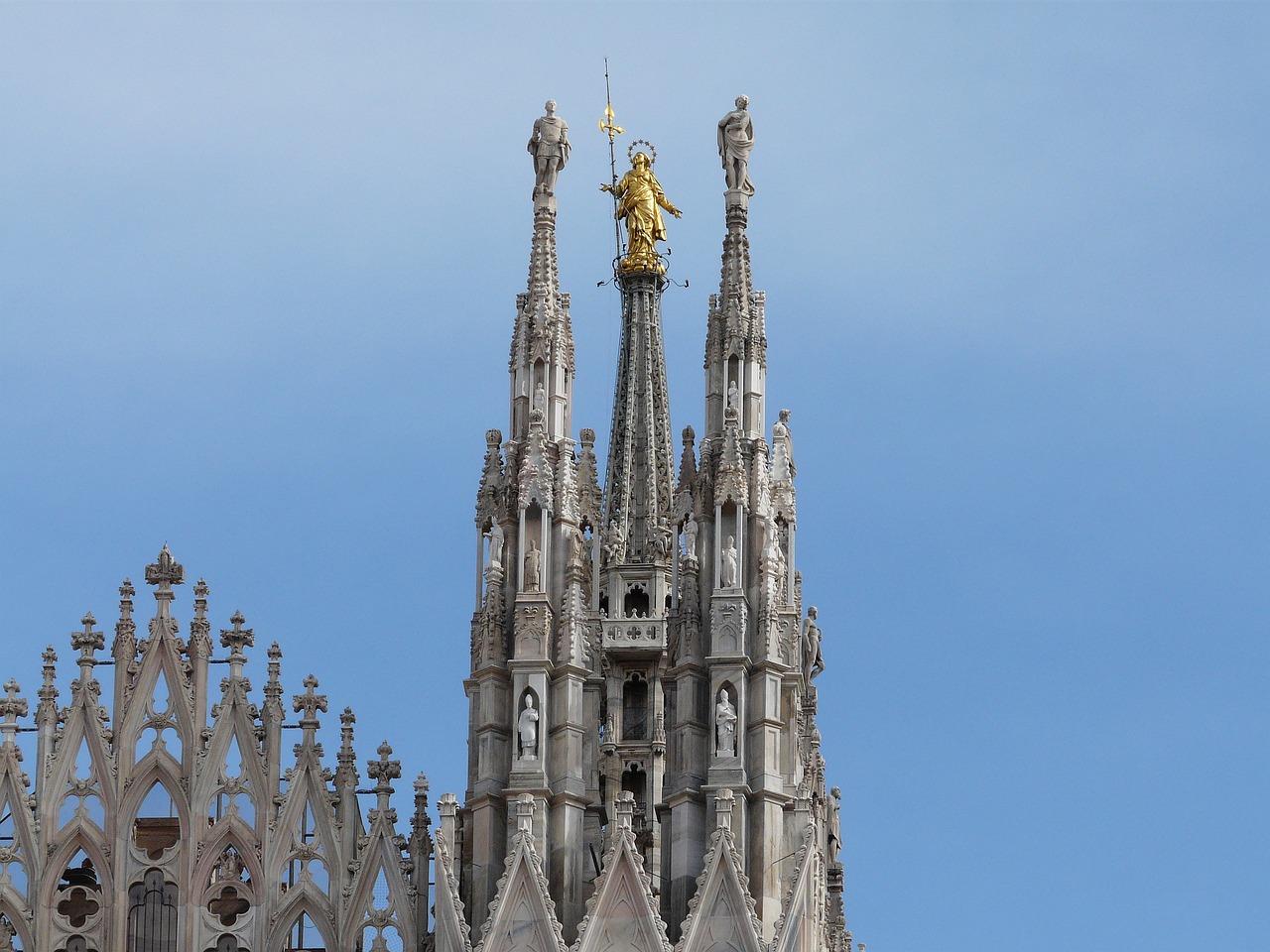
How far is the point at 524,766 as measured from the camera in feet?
127

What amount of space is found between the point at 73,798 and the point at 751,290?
351 inches

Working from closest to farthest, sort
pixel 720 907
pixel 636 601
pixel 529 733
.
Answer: pixel 720 907, pixel 529 733, pixel 636 601

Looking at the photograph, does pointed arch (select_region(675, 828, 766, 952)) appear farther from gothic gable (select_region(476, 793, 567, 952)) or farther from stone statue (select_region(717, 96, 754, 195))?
stone statue (select_region(717, 96, 754, 195))

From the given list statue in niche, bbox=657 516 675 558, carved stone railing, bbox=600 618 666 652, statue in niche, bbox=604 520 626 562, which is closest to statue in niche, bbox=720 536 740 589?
carved stone railing, bbox=600 618 666 652

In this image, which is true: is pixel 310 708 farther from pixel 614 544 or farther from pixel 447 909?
pixel 614 544

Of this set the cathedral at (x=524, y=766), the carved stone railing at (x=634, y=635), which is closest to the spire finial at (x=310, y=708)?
the cathedral at (x=524, y=766)

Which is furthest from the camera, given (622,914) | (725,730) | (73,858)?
(73,858)

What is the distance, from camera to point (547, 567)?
130 feet

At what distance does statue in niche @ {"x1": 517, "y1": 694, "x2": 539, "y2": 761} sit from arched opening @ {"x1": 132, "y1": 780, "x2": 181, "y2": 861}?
13.0 ft

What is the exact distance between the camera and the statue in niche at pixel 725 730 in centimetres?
3847

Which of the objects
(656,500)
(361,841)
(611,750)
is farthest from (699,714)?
(656,500)

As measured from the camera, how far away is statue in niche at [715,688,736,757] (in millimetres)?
38469

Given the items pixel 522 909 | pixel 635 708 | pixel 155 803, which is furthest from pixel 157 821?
pixel 635 708

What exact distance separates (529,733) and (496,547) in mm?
2127
